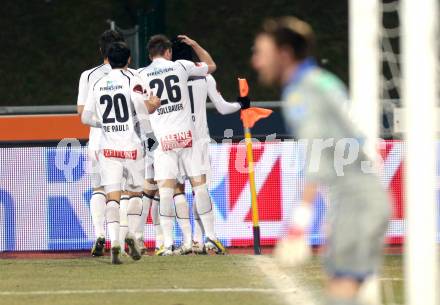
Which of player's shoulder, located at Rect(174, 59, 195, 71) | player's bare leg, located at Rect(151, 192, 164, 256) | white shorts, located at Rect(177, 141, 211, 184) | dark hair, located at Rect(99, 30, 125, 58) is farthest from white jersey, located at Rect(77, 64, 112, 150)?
player's bare leg, located at Rect(151, 192, 164, 256)

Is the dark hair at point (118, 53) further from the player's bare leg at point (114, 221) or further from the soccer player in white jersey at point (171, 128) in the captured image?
the player's bare leg at point (114, 221)

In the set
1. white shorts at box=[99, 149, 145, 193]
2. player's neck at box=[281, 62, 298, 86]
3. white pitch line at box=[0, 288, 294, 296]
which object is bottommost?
white pitch line at box=[0, 288, 294, 296]

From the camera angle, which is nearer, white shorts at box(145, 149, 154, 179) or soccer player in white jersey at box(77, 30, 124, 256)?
soccer player in white jersey at box(77, 30, 124, 256)

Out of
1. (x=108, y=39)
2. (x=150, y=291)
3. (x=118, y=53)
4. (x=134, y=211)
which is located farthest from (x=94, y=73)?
(x=150, y=291)

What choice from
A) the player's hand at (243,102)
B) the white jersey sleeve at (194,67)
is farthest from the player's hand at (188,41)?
the player's hand at (243,102)

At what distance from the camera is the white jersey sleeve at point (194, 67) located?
13188 mm

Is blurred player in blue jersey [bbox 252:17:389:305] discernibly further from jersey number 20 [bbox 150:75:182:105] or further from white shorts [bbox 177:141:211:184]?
white shorts [bbox 177:141:211:184]

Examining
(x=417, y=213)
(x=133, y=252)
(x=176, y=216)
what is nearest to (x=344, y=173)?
(x=417, y=213)

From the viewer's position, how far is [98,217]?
42.3 feet

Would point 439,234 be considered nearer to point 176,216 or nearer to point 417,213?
point 176,216

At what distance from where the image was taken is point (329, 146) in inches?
241

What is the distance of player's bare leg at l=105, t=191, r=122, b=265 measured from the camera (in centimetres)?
1205

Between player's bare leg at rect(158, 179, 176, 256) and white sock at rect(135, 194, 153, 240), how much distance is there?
199mm

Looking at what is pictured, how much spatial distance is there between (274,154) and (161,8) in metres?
8.41
